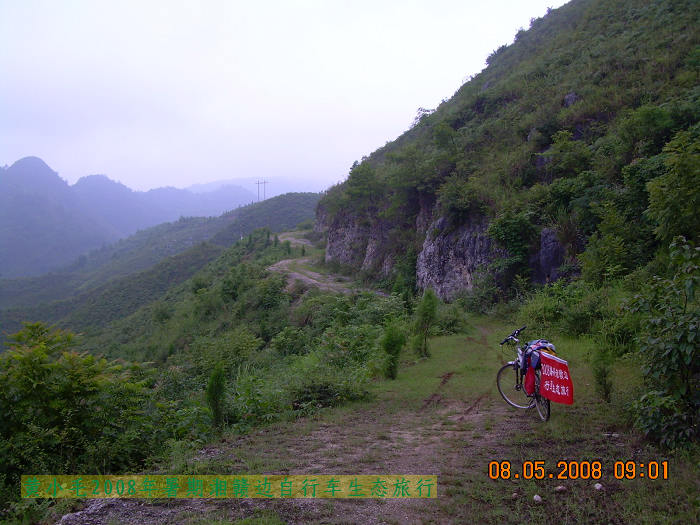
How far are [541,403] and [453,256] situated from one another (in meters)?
11.8

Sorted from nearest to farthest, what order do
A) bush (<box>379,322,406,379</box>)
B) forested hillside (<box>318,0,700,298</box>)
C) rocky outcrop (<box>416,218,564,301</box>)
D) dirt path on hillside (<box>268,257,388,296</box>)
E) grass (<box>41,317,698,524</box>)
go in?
grass (<box>41,317,698,524</box>) → bush (<box>379,322,406,379</box>) → forested hillside (<box>318,0,700,298</box>) → rocky outcrop (<box>416,218,564,301</box>) → dirt path on hillside (<box>268,257,388,296</box>)

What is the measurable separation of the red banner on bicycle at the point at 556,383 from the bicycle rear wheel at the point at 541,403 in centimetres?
17

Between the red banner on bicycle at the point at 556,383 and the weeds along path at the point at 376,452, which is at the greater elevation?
the red banner on bicycle at the point at 556,383

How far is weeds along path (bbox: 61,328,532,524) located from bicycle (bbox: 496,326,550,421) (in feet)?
0.71

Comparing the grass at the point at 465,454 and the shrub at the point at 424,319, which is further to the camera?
the shrub at the point at 424,319

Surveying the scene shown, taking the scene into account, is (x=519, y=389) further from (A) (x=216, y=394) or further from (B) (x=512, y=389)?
(A) (x=216, y=394)

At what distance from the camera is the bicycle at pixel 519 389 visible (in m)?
5.05

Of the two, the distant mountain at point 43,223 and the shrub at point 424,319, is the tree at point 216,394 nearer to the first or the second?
the shrub at point 424,319

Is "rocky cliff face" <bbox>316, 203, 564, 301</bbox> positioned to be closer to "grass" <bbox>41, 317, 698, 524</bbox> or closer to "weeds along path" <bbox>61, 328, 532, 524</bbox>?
"grass" <bbox>41, 317, 698, 524</bbox>

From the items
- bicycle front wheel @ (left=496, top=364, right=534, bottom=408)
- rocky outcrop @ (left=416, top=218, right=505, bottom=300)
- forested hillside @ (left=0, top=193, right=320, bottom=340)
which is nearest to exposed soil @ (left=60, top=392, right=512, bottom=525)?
bicycle front wheel @ (left=496, top=364, right=534, bottom=408)

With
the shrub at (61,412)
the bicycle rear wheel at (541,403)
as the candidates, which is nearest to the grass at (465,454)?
the bicycle rear wheel at (541,403)

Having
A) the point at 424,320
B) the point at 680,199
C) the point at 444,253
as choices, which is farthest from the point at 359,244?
the point at 680,199

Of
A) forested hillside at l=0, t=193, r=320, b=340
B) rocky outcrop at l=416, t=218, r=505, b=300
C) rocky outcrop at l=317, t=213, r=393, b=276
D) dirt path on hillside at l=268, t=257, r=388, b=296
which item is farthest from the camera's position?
forested hillside at l=0, t=193, r=320, b=340
